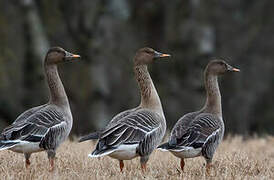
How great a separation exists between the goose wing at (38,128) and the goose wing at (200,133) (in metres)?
1.54

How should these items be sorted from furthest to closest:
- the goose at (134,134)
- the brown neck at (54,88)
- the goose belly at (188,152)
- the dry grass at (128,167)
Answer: the brown neck at (54,88) → the goose belly at (188,152) → the goose at (134,134) → the dry grass at (128,167)

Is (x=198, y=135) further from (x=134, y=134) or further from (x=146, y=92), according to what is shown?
(x=146, y=92)

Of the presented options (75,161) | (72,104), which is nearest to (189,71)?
(72,104)

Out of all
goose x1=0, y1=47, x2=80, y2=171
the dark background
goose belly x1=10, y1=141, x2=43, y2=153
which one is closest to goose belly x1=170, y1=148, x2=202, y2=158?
goose x1=0, y1=47, x2=80, y2=171

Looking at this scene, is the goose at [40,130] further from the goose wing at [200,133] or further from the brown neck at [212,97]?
the brown neck at [212,97]

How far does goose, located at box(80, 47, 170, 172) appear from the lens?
8.58 metres

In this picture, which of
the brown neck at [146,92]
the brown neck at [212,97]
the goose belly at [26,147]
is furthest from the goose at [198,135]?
the goose belly at [26,147]

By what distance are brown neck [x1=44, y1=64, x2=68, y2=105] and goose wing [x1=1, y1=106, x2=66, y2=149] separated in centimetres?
49

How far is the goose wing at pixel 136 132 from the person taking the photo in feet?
28.2

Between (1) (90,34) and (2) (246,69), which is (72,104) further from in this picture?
(2) (246,69)

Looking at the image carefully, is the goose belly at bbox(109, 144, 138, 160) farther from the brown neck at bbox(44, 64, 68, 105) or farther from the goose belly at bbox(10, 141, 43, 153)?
the brown neck at bbox(44, 64, 68, 105)

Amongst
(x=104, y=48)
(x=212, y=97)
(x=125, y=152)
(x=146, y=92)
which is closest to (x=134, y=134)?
(x=125, y=152)

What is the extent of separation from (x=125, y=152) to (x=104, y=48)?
35.2ft

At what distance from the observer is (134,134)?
8820 millimetres
